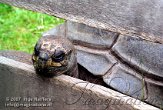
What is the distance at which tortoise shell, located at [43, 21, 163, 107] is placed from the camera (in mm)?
1990

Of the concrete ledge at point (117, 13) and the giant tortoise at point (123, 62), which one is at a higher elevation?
the concrete ledge at point (117, 13)

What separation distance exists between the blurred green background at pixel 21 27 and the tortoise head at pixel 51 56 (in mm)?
1444

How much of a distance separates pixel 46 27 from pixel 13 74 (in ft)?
5.54

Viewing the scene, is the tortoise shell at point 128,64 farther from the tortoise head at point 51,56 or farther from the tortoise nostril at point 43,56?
the tortoise nostril at point 43,56

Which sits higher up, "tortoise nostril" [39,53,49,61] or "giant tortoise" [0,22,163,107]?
"tortoise nostril" [39,53,49,61]

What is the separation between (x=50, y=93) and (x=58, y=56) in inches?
6.1

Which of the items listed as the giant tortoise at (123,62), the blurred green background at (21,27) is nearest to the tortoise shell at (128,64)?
the giant tortoise at (123,62)

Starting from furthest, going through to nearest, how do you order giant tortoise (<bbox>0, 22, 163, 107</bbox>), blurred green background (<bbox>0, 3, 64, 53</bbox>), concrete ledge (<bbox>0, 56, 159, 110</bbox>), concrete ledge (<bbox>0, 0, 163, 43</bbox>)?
1. blurred green background (<bbox>0, 3, 64, 53</bbox>)
2. giant tortoise (<bbox>0, 22, 163, 107</bbox>)
3. concrete ledge (<bbox>0, 56, 159, 110</bbox>)
4. concrete ledge (<bbox>0, 0, 163, 43</bbox>)

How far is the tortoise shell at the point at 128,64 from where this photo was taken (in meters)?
1.99

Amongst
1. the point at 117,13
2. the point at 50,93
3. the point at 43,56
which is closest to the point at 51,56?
the point at 43,56

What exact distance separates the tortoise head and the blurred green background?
144 centimetres

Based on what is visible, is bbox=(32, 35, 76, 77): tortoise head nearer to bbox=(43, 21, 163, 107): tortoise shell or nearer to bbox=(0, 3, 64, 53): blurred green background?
bbox=(43, 21, 163, 107): tortoise shell

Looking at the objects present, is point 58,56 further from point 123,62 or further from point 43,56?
point 123,62

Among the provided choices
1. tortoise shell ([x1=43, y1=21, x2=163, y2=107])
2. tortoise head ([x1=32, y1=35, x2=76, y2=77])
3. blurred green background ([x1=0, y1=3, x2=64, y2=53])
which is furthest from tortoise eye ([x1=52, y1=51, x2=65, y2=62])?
blurred green background ([x1=0, y1=3, x2=64, y2=53])
